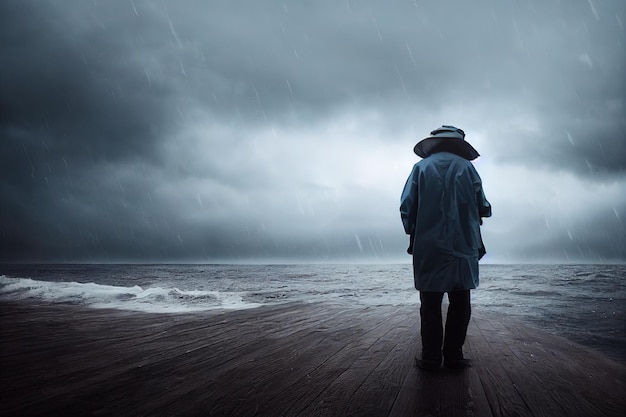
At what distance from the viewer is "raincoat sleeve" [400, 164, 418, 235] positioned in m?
2.66

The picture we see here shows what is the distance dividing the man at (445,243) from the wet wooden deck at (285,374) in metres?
0.24

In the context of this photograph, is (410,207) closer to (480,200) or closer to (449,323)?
(480,200)

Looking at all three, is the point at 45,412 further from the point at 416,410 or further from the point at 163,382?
the point at 416,410

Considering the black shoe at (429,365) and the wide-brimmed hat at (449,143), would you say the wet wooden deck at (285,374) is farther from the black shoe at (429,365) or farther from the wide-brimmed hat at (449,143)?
the wide-brimmed hat at (449,143)

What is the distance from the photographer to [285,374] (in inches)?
88.7

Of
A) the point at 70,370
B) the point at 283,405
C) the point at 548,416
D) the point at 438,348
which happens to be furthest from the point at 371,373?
the point at 70,370

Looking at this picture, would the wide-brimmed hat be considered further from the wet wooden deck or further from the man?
the wet wooden deck

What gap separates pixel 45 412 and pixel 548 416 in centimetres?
237

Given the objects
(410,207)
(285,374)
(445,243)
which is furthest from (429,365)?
(410,207)

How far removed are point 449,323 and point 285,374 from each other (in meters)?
1.24

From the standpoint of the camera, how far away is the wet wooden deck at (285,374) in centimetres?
169

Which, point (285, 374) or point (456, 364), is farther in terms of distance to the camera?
point (456, 364)

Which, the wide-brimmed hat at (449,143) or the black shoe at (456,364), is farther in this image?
the wide-brimmed hat at (449,143)

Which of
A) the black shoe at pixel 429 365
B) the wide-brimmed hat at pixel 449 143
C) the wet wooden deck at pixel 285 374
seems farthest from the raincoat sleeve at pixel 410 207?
the wet wooden deck at pixel 285 374
